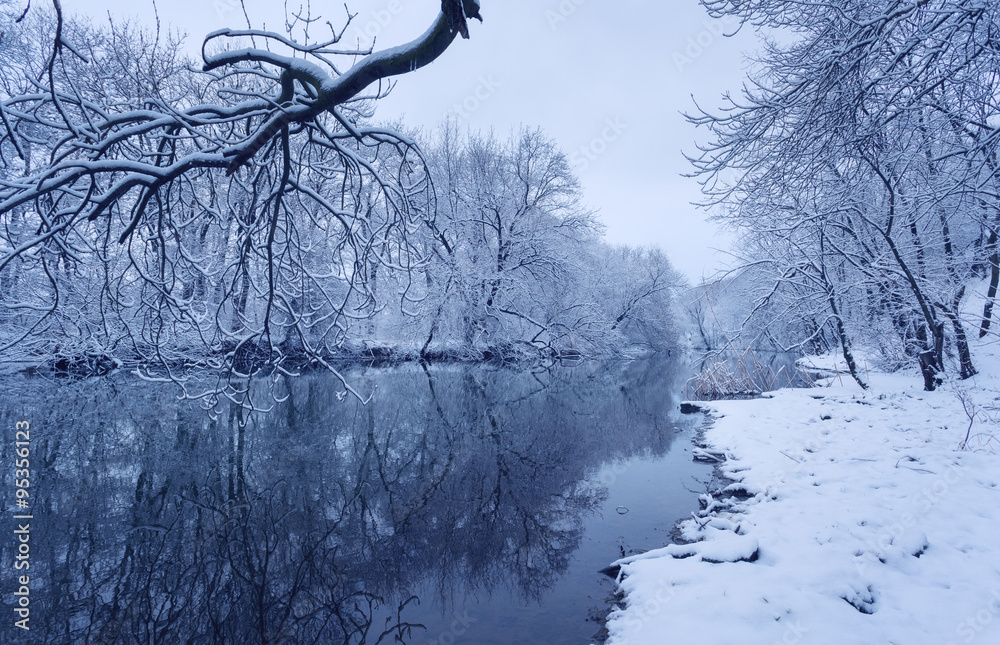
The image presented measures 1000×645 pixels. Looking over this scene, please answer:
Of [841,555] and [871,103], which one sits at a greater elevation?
[871,103]

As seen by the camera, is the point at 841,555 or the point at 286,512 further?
the point at 286,512

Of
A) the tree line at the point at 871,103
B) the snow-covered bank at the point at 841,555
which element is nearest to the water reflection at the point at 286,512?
the snow-covered bank at the point at 841,555

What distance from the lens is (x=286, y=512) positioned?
4215 millimetres

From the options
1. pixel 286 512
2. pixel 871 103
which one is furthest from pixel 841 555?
pixel 286 512

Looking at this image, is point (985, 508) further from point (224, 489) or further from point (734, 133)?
point (224, 489)

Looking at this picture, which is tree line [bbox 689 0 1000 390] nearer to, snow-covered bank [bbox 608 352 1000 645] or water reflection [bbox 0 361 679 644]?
snow-covered bank [bbox 608 352 1000 645]

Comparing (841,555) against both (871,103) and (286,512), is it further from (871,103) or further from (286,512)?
(286,512)

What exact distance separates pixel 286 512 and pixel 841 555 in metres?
4.30

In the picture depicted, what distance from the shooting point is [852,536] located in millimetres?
3201

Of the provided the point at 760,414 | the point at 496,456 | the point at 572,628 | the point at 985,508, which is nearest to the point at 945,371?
the point at 760,414

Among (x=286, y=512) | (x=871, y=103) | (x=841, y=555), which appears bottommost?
(x=841, y=555)

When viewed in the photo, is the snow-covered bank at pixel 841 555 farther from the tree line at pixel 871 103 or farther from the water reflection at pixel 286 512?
the tree line at pixel 871 103

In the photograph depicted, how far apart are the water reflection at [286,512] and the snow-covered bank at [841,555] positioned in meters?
0.97

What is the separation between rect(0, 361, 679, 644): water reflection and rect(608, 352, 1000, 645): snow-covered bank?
3.18 ft
